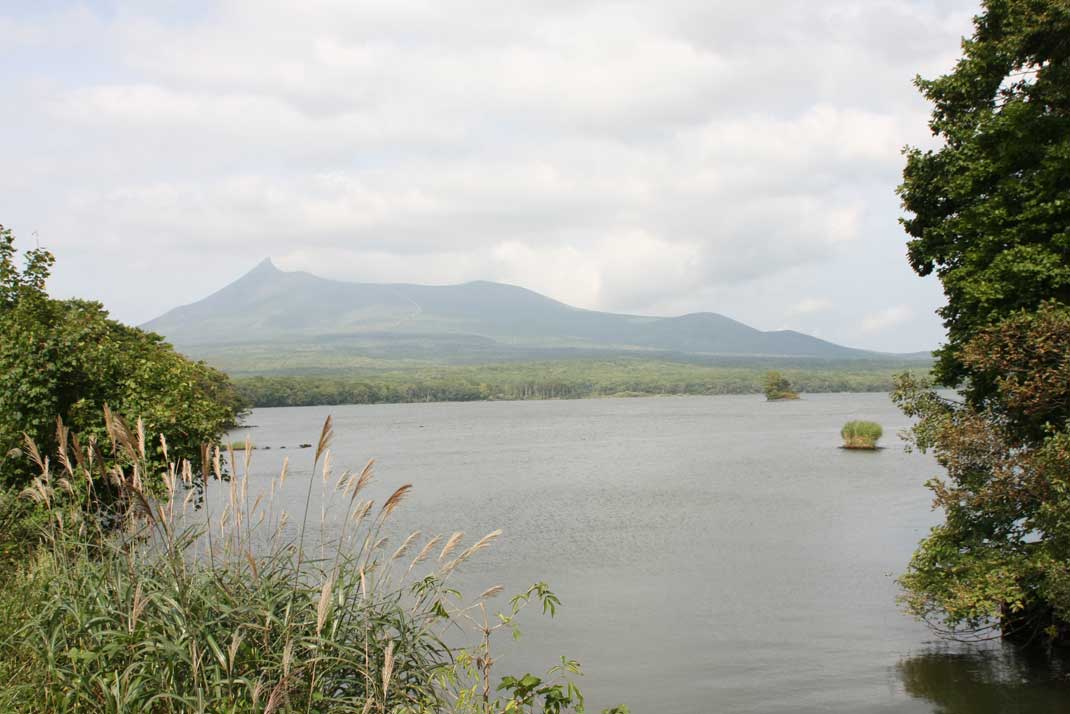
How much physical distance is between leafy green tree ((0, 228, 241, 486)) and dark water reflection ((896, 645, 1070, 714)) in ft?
46.0

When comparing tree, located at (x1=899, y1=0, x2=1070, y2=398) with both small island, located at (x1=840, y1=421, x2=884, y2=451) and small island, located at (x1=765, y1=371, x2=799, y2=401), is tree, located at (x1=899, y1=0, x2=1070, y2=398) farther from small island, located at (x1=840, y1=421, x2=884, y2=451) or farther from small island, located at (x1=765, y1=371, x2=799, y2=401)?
small island, located at (x1=765, y1=371, x2=799, y2=401)

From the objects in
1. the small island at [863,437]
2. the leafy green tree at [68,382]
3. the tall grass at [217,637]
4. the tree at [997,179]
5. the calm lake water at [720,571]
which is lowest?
the calm lake water at [720,571]

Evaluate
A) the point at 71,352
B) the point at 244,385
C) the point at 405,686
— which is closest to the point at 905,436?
the point at 405,686

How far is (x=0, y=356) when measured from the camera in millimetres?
16062

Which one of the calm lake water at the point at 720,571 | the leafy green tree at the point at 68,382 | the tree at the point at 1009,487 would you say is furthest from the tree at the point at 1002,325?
the leafy green tree at the point at 68,382

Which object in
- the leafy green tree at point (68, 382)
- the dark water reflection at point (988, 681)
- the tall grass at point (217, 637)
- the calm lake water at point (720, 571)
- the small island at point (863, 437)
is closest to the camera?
the tall grass at point (217, 637)

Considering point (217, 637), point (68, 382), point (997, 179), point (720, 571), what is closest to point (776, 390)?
point (720, 571)

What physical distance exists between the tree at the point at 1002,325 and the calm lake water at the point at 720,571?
5.49 ft

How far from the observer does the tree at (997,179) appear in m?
14.2

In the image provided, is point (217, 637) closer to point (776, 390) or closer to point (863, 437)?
point (863, 437)

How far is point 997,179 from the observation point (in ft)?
50.5

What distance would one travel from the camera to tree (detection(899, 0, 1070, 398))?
14195mm

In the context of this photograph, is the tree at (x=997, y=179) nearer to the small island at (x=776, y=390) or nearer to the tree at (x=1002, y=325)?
the tree at (x=1002, y=325)

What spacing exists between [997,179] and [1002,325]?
10.5ft
